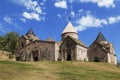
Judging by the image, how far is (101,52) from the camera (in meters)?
70.4

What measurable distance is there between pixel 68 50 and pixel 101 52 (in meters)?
9.00

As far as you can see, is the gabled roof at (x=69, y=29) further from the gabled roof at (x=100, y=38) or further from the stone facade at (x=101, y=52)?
the stone facade at (x=101, y=52)

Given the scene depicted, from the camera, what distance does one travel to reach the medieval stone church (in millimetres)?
66750

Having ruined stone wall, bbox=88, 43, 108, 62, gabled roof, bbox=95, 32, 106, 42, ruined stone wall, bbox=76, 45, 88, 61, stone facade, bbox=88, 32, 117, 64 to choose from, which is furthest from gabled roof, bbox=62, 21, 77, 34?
ruined stone wall, bbox=76, 45, 88, 61

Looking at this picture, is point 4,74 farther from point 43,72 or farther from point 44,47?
point 44,47

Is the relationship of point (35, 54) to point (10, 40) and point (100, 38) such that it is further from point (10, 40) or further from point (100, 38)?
point (10, 40)

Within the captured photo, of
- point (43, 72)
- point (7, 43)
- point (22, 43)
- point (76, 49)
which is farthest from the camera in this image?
point (7, 43)

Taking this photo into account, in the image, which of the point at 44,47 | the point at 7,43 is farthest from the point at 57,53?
the point at 7,43

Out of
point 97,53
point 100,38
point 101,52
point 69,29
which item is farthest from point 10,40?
point 101,52

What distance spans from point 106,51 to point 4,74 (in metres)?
39.9

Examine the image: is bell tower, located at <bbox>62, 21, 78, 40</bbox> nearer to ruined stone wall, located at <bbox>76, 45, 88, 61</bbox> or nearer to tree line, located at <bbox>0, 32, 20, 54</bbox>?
ruined stone wall, located at <bbox>76, 45, 88, 61</bbox>

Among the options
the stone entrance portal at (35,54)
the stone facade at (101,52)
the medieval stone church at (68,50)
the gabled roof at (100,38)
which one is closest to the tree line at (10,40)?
the medieval stone church at (68,50)

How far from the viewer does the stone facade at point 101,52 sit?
6969 cm

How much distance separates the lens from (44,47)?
6769 cm
